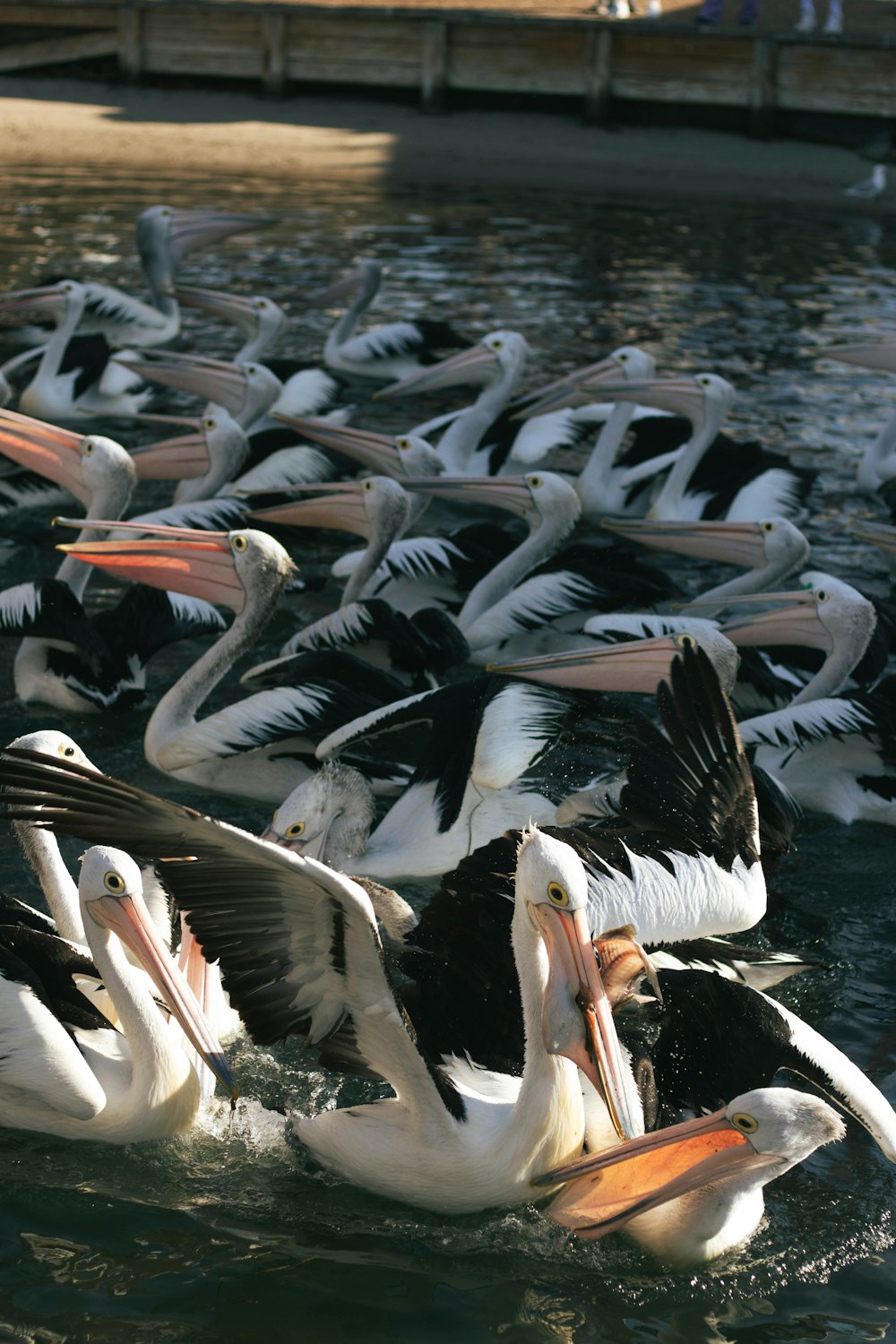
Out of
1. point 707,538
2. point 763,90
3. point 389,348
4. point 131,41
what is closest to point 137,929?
point 707,538

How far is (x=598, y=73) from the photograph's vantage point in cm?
1556

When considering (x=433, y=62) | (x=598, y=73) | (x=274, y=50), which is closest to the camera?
(x=598, y=73)

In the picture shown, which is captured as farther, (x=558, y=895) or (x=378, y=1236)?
(x=378, y=1236)

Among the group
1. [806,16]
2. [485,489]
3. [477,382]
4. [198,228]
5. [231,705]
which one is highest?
[806,16]

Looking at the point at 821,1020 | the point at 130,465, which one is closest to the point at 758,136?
the point at 130,465

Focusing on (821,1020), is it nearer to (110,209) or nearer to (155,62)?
(110,209)

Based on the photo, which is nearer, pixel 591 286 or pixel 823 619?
pixel 823 619

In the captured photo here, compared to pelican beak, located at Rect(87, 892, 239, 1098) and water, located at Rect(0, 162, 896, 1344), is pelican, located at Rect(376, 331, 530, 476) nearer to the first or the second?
water, located at Rect(0, 162, 896, 1344)

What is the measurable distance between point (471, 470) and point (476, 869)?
3.85m

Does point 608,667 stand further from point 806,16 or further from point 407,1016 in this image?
point 806,16

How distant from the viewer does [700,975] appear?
304 centimetres

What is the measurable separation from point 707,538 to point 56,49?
12813mm

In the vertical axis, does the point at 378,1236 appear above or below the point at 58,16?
below

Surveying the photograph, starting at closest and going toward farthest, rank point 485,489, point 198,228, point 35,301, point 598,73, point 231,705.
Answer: point 231,705 → point 485,489 → point 35,301 → point 198,228 → point 598,73
